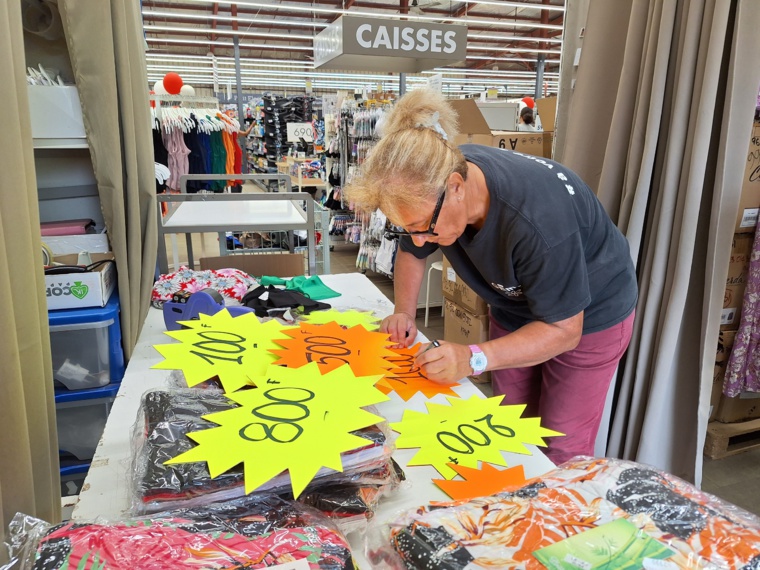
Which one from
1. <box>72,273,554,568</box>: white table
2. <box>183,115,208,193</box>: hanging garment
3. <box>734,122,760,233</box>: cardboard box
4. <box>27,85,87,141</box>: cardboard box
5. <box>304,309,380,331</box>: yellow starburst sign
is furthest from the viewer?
<box>183,115,208,193</box>: hanging garment

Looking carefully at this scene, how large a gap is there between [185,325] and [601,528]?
1166 millimetres

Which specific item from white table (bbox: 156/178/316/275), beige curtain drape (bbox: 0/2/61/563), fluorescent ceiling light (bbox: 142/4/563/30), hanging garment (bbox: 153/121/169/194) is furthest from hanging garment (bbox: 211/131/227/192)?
beige curtain drape (bbox: 0/2/61/563)

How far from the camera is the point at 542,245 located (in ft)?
3.65

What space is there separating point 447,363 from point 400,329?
29 centimetres

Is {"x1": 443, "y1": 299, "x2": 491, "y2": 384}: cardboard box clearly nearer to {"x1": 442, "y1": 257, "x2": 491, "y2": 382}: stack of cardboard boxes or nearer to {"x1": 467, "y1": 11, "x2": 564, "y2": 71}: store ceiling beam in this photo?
{"x1": 442, "y1": 257, "x2": 491, "y2": 382}: stack of cardboard boxes

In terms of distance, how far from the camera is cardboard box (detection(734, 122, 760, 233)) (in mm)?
2211

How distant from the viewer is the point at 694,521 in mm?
582

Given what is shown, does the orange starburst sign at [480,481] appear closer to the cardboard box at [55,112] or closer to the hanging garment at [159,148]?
the cardboard box at [55,112]

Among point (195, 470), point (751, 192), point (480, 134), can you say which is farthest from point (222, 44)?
point (195, 470)

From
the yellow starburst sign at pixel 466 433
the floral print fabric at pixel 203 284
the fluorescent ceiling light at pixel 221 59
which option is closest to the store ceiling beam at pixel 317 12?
the fluorescent ceiling light at pixel 221 59

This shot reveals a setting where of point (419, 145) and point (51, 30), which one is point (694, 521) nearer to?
point (419, 145)

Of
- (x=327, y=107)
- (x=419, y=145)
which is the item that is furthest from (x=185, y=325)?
(x=327, y=107)

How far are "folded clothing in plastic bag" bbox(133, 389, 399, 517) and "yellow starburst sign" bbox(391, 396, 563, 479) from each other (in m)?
0.15

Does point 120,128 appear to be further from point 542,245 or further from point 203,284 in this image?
point 542,245
